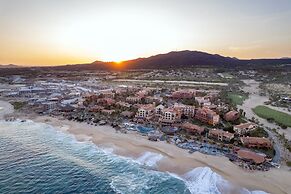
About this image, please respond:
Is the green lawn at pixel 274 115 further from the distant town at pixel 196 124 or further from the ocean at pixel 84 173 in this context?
the ocean at pixel 84 173

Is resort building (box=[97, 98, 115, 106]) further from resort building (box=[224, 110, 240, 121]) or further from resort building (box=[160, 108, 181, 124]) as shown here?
resort building (box=[224, 110, 240, 121])

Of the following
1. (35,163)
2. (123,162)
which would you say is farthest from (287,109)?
(35,163)

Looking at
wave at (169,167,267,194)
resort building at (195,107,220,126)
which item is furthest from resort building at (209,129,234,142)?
wave at (169,167,267,194)

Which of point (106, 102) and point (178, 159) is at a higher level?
point (106, 102)

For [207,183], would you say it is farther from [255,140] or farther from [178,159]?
[255,140]

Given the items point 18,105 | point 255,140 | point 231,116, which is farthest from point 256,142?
point 18,105

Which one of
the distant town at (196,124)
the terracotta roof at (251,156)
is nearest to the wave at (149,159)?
the distant town at (196,124)

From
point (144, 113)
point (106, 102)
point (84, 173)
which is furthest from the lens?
point (106, 102)
